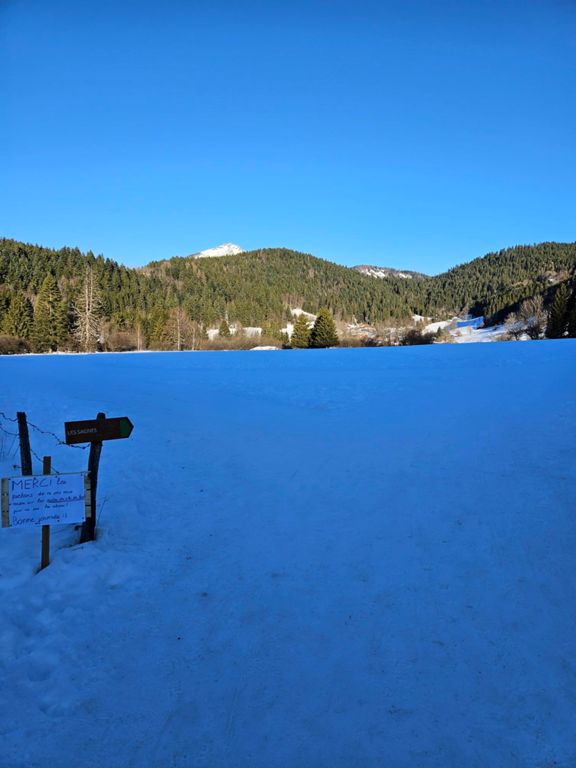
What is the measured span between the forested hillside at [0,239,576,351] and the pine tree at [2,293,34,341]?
158 mm

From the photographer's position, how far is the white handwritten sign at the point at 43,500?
4.68 m

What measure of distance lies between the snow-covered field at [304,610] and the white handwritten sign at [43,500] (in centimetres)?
78

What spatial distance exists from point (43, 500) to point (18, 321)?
74477 millimetres

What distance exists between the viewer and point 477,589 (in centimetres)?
478

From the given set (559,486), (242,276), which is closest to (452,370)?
(559,486)

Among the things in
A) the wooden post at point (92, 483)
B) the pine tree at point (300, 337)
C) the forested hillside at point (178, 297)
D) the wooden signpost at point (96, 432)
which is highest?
the forested hillside at point (178, 297)

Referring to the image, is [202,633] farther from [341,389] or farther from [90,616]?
[341,389]

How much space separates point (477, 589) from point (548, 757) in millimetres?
1866

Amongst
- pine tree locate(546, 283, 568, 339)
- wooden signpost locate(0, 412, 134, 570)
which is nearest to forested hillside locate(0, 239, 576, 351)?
pine tree locate(546, 283, 568, 339)

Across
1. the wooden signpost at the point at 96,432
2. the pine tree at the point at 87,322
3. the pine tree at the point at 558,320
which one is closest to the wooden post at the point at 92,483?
the wooden signpost at the point at 96,432

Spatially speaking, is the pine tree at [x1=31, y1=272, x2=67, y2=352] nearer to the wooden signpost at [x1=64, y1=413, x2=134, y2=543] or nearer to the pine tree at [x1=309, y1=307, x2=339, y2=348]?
the pine tree at [x1=309, y1=307, x2=339, y2=348]

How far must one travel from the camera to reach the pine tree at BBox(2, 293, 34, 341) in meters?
66.1

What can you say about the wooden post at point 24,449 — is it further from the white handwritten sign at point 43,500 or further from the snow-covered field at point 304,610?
the white handwritten sign at point 43,500

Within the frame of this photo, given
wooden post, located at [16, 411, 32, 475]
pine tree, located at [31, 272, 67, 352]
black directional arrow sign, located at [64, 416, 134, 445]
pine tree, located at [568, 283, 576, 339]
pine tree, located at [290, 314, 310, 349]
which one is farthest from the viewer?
pine tree, located at [290, 314, 310, 349]
